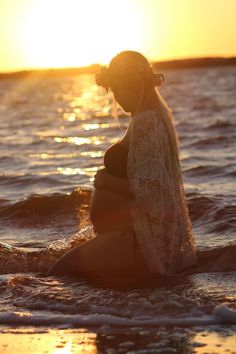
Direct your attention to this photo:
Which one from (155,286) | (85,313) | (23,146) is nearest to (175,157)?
(155,286)

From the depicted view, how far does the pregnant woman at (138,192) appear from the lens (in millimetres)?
7188

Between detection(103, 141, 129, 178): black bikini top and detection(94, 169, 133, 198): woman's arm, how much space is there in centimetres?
4

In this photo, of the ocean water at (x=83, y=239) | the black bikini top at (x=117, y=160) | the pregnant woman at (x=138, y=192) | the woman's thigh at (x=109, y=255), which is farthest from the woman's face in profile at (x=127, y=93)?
the ocean water at (x=83, y=239)

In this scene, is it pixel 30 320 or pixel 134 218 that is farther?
pixel 134 218

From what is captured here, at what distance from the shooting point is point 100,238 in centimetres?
760

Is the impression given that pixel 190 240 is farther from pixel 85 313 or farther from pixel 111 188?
pixel 85 313

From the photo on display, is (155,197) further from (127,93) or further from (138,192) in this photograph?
(127,93)

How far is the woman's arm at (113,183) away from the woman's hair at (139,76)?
445mm

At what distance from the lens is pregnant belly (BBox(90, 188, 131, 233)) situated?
746 centimetres

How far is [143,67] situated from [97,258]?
1.73m

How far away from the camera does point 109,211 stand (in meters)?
7.54

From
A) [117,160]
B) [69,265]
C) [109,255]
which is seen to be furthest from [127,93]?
[69,265]

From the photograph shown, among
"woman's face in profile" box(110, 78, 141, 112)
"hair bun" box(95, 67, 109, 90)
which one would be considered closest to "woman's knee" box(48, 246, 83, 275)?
"woman's face in profile" box(110, 78, 141, 112)

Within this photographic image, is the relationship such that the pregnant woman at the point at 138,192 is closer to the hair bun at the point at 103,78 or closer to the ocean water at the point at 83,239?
the hair bun at the point at 103,78
